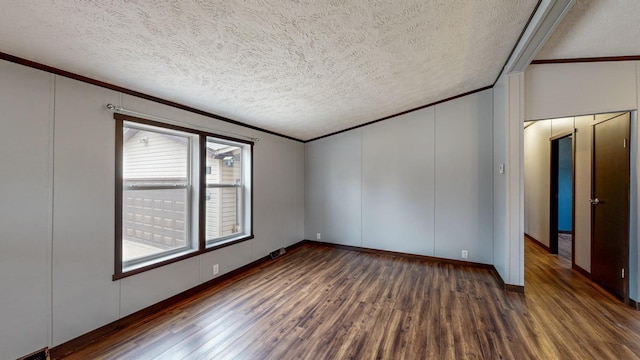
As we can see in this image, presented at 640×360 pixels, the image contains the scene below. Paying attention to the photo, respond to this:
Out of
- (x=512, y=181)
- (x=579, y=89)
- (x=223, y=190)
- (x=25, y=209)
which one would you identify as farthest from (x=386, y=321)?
(x=579, y=89)

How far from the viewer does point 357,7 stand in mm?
1739

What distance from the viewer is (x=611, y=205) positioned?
9.42ft

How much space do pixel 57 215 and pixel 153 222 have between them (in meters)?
0.81

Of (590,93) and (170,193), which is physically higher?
(590,93)

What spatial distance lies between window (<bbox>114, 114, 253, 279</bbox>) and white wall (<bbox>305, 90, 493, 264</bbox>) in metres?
A: 1.91

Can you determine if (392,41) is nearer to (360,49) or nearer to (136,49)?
(360,49)

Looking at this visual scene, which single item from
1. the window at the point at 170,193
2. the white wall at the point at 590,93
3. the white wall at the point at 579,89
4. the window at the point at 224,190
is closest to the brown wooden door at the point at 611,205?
the white wall at the point at 590,93

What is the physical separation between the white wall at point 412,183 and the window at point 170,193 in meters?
1.91

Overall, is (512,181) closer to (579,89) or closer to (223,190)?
(579,89)

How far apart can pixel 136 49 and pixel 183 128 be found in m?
1.14

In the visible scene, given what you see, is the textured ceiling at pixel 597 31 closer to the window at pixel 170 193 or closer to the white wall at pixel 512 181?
the white wall at pixel 512 181

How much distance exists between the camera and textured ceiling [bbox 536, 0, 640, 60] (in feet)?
6.57

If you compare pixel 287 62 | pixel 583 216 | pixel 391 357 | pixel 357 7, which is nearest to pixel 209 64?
pixel 287 62

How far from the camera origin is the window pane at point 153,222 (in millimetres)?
2424
